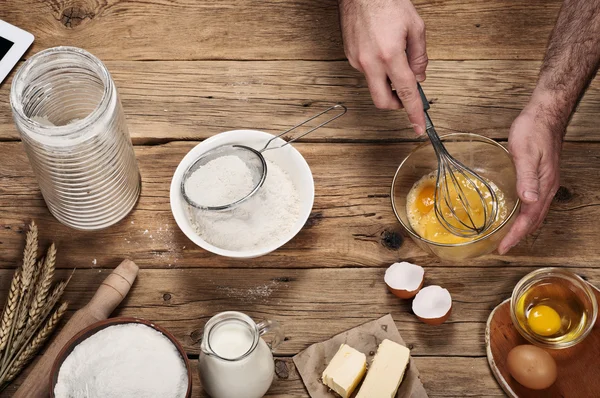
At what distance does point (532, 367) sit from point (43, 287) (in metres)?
0.83

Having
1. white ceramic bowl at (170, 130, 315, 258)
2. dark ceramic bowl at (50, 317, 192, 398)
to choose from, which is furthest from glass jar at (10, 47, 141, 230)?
dark ceramic bowl at (50, 317, 192, 398)

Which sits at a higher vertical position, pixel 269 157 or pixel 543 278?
pixel 269 157

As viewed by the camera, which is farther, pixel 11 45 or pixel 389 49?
pixel 11 45

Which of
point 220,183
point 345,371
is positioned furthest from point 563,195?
point 220,183

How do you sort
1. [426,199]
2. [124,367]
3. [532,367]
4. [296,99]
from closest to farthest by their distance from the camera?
1. [124,367]
2. [532,367]
3. [426,199]
4. [296,99]

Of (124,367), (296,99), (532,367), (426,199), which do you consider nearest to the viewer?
(124,367)

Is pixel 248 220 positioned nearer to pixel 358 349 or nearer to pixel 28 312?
pixel 358 349

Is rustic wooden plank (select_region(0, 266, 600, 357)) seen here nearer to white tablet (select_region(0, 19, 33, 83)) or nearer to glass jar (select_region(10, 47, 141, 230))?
glass jar (select_region(10, 47, 141, 230))

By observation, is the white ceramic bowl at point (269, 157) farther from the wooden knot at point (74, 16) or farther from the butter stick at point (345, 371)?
the wooden knot at point (74, 16)

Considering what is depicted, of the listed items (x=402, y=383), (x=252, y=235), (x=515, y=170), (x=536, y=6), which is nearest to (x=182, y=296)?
(x=252, y=235)

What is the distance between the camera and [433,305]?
136 cm

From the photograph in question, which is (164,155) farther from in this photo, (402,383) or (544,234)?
(544,234)

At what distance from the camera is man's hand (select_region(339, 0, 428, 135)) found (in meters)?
1.30

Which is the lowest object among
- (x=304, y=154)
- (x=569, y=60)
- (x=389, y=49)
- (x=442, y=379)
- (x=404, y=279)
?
(x=442, y=379)
